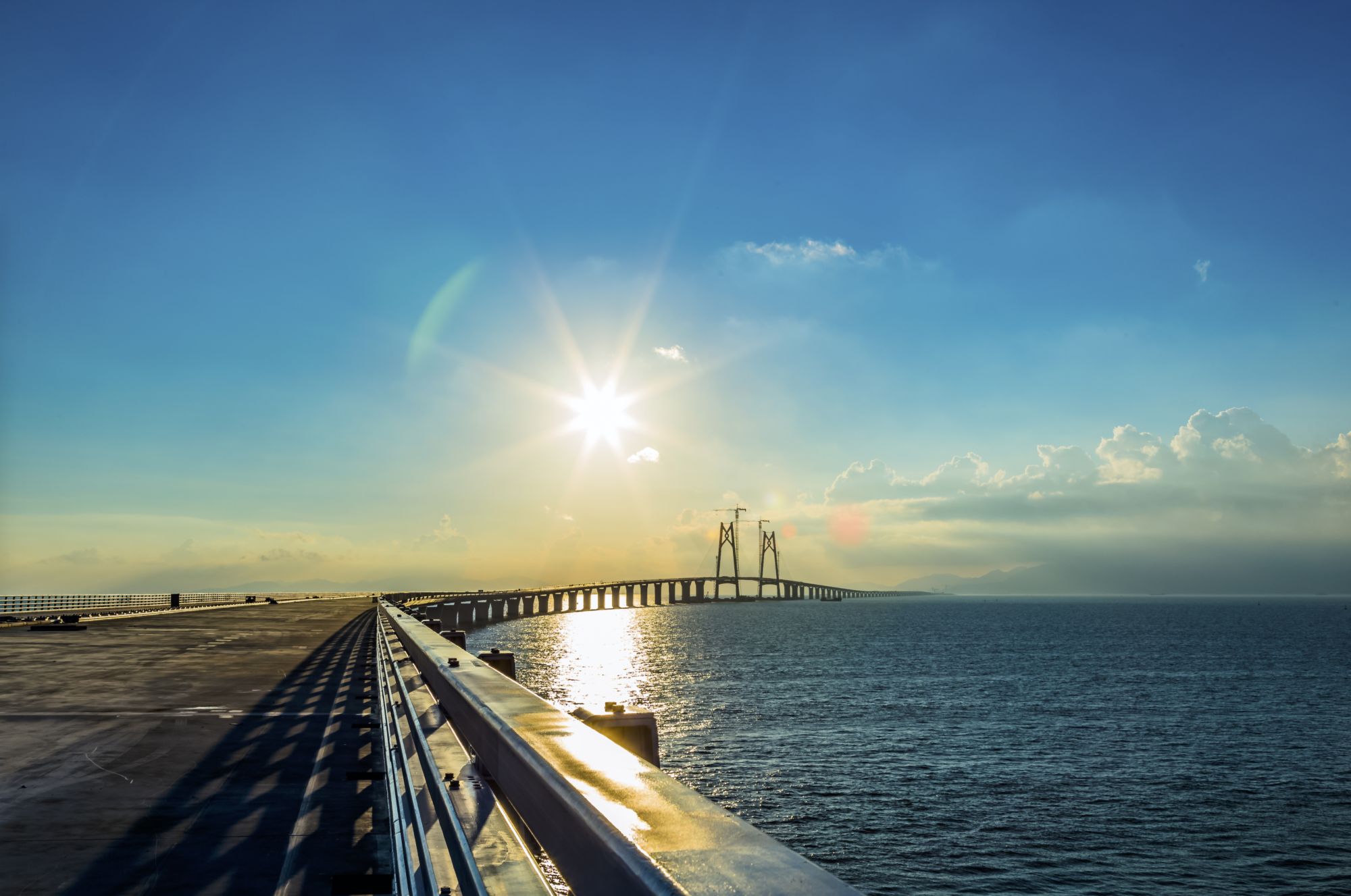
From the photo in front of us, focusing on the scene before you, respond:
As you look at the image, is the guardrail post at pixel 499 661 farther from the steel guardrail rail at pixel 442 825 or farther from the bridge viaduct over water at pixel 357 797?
the steel guardrail rail at pixel 442 825

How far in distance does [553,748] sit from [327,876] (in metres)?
2.27

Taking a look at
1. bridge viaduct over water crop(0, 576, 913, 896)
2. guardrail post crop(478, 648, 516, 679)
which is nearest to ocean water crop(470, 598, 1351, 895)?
guardrail post crop(478, 648, 516, 679)

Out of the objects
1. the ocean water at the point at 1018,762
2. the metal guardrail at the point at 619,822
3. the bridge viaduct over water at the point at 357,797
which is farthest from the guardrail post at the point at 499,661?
the ocean water at the point at 1018,762

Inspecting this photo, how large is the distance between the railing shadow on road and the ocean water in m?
18.0

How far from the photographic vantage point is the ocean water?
2788 centimetres

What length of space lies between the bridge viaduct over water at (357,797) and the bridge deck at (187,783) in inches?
1.3

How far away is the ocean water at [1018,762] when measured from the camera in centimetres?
2788

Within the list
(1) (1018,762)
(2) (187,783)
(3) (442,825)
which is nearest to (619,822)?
(3) (442,825)

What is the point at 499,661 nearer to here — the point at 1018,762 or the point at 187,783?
the point at 187,783

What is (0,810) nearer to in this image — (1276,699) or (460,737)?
(460,737)

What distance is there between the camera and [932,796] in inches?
1351

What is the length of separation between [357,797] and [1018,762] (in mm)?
37444

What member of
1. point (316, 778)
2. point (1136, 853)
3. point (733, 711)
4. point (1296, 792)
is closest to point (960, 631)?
point (733, 711)

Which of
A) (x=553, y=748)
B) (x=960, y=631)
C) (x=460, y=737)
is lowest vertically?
(x=960, y=631)
